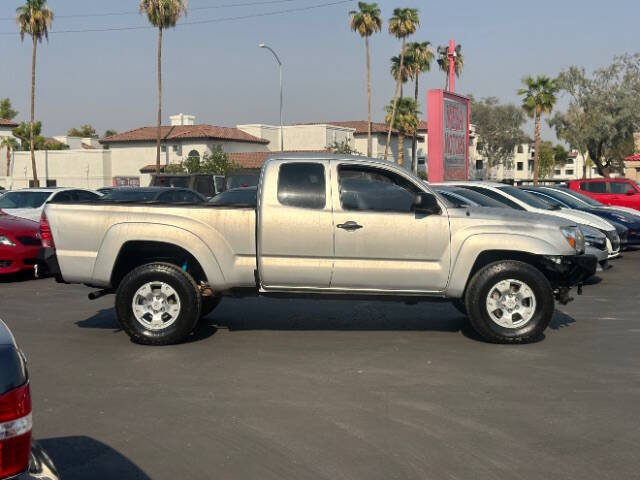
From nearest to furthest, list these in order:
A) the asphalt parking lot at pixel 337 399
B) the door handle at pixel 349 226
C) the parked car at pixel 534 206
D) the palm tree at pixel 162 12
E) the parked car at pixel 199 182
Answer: the asphalt parking lot at pixel 337 399 → the door handle at pixel 349 226 → the parked car at pixel 534 206 → the parked car at pixel 199 182 → the palm tree at pixel 162 12

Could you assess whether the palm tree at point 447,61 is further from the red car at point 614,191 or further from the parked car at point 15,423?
the parked car at point 15,423

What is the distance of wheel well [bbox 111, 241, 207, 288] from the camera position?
776 centimetres

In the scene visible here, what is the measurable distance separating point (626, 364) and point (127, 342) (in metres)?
4.95

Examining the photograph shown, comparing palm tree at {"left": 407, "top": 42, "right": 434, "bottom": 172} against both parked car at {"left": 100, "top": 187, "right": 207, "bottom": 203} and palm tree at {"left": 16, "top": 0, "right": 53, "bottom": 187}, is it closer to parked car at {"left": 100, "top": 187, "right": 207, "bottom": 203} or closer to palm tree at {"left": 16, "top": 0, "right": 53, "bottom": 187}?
palm tree at {"left": 16, "top": 0, "right": 53, "bottom": 187}

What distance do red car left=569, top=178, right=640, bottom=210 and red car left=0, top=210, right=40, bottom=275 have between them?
675 inches

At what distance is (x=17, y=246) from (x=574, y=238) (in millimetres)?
9075

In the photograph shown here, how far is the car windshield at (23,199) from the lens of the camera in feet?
53.2

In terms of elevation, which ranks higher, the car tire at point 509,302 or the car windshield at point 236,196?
the car windshield at point 236,196

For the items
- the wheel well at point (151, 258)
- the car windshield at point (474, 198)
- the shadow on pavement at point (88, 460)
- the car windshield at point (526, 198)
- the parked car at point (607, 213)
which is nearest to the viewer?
the shadow on pavement at point (88, 460)

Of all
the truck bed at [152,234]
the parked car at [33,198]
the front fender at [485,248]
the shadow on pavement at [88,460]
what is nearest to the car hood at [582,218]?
the front fender at [485,248]

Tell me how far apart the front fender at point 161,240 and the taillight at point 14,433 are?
514 cm

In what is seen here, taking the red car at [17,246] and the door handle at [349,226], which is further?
the red car at [17,246]

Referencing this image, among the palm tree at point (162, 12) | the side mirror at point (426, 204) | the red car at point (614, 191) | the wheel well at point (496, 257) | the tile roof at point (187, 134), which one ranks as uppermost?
the palm tree at point (162, 12)

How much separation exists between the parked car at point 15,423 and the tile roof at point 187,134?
173 ft
